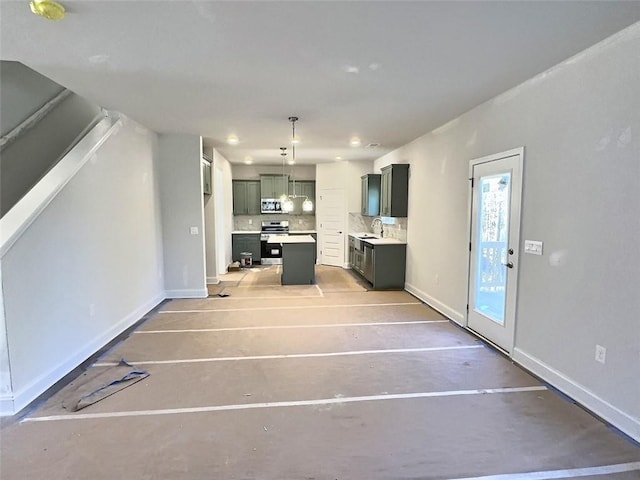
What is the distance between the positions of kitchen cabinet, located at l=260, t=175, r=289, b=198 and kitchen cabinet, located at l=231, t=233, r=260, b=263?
1184 mm

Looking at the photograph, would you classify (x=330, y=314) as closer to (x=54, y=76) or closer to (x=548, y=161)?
(x=548, y=161)

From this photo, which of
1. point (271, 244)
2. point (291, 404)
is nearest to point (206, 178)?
point (271, 244)

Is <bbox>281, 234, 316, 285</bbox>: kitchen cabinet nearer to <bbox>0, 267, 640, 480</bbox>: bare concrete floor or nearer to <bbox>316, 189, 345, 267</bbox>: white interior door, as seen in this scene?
<bbox>316, 189, 345, 267</bbox>: white interior door

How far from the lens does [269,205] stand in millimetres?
Result: 9281

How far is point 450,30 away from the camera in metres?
2.22

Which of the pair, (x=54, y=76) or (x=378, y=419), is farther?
(x=54, y=76)

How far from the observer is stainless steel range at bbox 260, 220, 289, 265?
9.09 meters

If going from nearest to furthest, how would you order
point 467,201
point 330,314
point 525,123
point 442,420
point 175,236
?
point 442,420 < point 525,123 < point 467,201 < point 330,314 < point 175,236

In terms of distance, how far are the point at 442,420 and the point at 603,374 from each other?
120 centimetres

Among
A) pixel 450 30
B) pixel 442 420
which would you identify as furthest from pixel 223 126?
pixel 442 420

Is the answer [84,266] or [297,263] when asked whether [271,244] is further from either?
[84,266]

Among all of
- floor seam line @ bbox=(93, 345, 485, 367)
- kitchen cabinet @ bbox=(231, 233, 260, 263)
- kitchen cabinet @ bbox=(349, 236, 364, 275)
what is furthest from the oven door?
floor seam line @ bbox=(93, 345, 485, 367)

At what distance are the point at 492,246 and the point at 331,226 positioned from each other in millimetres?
5384

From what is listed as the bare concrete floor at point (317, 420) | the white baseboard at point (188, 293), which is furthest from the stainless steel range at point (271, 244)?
the bare concrete floor at point (317, 420)
